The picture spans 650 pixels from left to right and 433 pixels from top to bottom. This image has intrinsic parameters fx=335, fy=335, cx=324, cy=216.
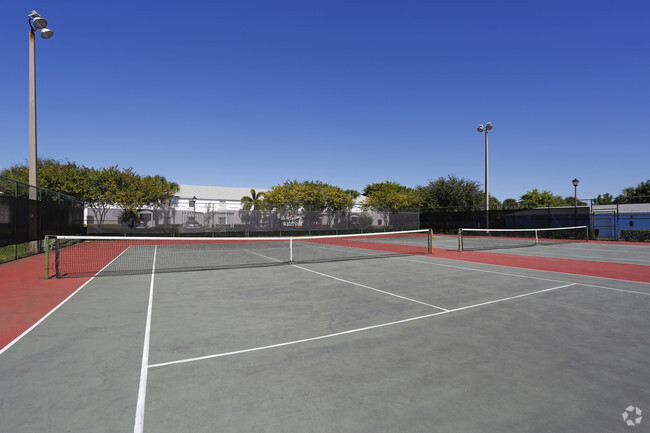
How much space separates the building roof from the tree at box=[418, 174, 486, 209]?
39.2 meters

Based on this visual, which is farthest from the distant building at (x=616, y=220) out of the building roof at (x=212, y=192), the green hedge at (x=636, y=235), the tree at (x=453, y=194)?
the building roof at (x=212, y=192)

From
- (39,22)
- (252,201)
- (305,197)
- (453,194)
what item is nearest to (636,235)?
(453,194)

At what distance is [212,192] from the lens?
67062mm

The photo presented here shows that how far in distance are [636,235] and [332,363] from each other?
102 ft

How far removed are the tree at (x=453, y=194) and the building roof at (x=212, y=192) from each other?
3915cm

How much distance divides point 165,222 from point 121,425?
2488 centimetres

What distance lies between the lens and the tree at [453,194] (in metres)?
43.0

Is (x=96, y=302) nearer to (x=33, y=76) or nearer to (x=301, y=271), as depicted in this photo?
(x=301, y=271)

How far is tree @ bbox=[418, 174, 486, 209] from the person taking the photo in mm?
43000

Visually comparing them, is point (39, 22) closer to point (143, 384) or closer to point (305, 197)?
point (143, 384)

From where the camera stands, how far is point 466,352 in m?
4.32

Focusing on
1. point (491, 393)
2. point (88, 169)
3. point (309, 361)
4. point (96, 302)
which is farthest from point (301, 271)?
point (88, 169)

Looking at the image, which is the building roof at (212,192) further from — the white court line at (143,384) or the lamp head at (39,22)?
the white court line at (143,384)

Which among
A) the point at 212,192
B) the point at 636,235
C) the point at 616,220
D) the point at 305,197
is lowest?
the point at 636,235
